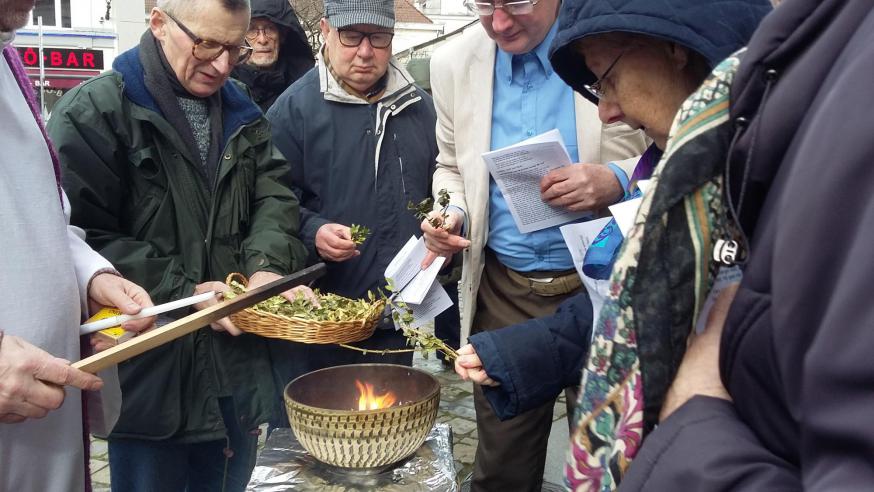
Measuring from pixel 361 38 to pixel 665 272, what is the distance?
278 cm

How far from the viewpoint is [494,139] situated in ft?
10.4

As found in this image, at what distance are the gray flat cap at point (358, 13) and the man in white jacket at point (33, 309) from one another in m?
1.57

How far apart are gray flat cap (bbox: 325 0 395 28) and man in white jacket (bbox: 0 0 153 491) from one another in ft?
5.16

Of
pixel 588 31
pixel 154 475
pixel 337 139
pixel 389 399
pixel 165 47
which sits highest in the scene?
pixel 588 31

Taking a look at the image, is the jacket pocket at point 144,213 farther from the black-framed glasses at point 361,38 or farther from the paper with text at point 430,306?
the black-framed glasses at point 361,38

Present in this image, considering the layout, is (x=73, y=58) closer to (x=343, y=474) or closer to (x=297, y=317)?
(x=297, y=317)

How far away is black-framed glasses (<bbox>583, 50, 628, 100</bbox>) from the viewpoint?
173 cm

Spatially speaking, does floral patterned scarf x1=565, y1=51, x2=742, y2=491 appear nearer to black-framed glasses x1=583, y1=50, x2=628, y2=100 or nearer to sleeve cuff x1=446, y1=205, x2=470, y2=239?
black-framed glasses x1=583, y1=50, x2=628, y2=100

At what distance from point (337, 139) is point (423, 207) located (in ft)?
1.88

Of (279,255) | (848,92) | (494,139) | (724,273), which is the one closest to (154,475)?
(279,255)

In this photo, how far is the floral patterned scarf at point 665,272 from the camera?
3.19ft

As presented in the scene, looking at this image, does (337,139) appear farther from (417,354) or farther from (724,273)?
(417,354)

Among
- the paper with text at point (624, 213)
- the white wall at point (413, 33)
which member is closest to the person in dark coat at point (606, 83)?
the paper with text at point (624, 213)

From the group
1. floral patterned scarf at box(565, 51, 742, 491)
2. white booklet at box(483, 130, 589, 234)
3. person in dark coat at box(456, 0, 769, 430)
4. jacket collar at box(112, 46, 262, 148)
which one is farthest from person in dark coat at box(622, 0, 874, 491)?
jacket collar at box(112, 46, 262, 148)
